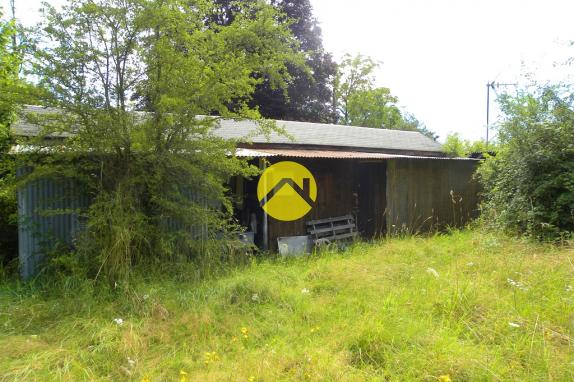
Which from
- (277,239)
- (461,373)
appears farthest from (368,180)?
(461,373)

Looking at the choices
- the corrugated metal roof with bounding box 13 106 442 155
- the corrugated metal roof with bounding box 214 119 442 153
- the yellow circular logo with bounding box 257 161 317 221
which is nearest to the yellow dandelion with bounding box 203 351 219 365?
the yellow circular logo with bounding box 257 161 317 221

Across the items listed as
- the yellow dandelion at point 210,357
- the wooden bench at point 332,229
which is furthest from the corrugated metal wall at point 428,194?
the yellow dandelion at point 210,357

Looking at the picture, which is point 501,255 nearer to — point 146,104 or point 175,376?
point 175,376

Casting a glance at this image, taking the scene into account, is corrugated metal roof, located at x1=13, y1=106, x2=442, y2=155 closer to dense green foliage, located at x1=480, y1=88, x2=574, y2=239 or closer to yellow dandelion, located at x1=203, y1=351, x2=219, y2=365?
dense green foliage, located at x1=480, y1=88, x2=574, y2=239

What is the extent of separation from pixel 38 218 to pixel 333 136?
9.09 m

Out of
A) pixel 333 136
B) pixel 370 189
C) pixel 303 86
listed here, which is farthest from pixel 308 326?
pixel 303 86

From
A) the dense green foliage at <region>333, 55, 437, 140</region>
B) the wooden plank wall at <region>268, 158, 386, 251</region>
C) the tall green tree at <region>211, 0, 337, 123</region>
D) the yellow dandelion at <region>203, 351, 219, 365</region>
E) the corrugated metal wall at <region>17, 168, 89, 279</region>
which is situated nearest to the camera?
the yellow dandelion at <region>203, 351, 219, 365</region>

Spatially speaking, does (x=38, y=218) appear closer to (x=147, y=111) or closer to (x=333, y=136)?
(x=147, y=111)

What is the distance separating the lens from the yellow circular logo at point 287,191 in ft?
25.7

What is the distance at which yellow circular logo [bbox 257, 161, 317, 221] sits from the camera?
7824 millimetres

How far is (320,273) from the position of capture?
578 centimetres

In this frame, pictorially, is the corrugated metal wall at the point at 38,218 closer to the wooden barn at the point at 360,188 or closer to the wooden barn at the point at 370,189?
the wooden barn at the point at 360,188

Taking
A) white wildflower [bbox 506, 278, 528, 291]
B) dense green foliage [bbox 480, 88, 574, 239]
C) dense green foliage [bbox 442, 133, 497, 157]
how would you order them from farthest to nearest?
dense green foliage [bbox 442, 133, 497, 157], dense green foliage [bbox 480, 88, 574, 239], white wildflower [bbox 506, 278, 528, 291]

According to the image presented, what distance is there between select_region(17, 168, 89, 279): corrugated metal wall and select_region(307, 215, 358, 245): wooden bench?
15.5 feet
